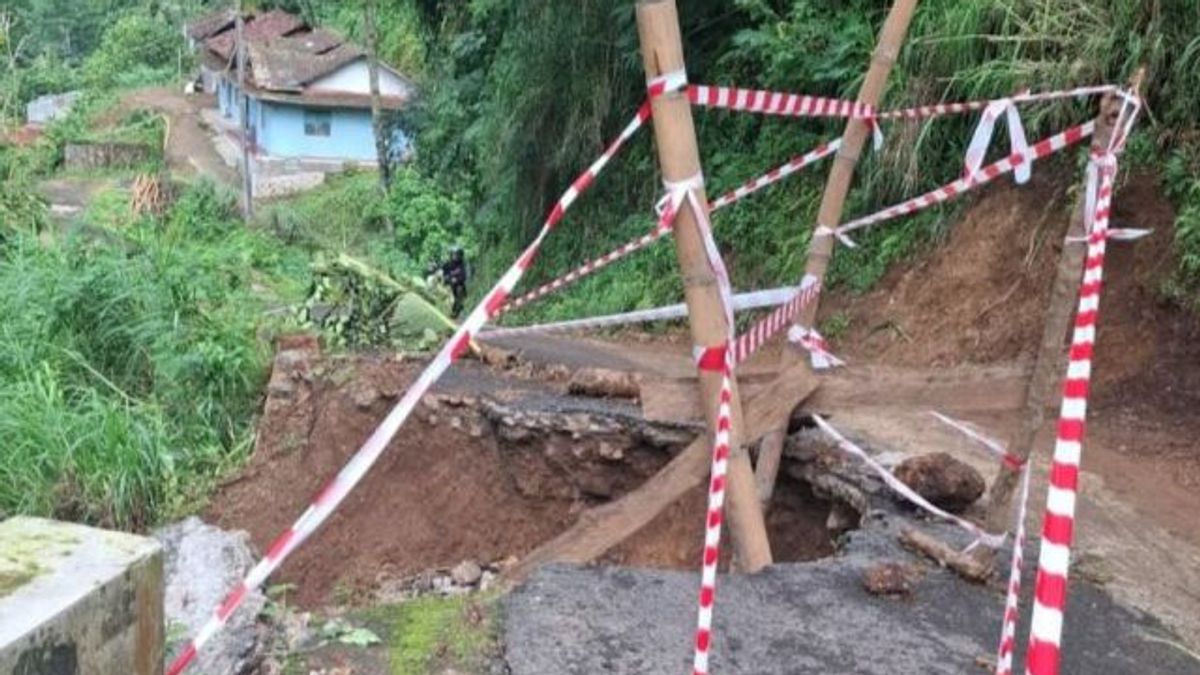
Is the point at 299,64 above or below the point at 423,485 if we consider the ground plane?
above

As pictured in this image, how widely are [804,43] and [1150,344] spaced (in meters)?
4.39

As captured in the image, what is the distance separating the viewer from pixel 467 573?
5629mm

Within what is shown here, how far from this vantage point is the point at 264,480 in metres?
Answer: 6.17

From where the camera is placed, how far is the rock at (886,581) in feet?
12.2

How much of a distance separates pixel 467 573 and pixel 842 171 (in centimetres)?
288

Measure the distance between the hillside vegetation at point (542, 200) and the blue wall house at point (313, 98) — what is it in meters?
18.2

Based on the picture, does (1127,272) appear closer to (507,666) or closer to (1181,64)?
(1181,64)

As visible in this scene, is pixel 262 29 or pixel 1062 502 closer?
pixel 1062 502

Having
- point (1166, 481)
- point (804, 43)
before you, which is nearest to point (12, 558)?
point (1166, 481)

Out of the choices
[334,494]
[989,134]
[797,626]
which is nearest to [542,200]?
[989,134]

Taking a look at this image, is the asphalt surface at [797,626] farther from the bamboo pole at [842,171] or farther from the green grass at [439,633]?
the bamboo pole at [842,171]

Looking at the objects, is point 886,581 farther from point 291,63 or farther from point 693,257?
point 291,63

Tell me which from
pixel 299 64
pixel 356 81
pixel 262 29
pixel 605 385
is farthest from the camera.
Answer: pixel 262 29

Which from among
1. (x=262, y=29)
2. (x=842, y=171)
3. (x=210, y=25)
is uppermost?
(x=210, y=25)
